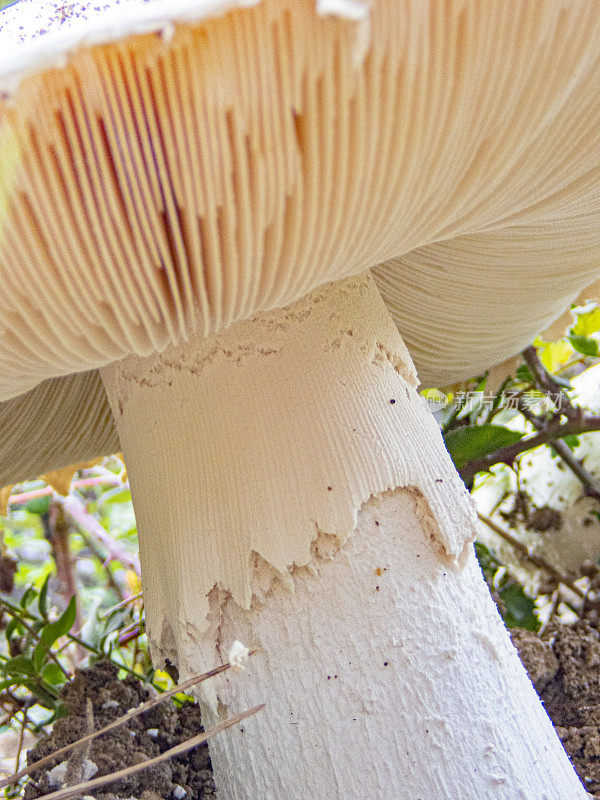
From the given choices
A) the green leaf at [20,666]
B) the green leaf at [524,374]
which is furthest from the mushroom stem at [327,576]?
the green leaf at [524,374]

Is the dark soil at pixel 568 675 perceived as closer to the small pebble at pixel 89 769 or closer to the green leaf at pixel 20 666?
the small pebble at pixel 89 769

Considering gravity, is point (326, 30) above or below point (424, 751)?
above

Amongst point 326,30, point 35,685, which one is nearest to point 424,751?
point 326,30

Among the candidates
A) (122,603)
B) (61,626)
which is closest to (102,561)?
(122,603)

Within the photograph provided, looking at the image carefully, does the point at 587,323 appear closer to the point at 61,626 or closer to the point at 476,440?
the point at 476,440

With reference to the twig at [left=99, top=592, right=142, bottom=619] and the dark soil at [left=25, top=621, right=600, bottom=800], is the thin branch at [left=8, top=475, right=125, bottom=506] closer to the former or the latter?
the twig at [left=99, top=592, right=142, bottom=619]

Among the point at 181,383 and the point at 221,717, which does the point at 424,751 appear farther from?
the point at 181,383
